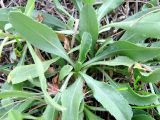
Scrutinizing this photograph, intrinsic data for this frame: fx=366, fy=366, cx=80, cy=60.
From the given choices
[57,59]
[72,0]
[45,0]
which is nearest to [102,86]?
[57,59]

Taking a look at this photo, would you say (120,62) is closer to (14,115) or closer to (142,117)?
(142,117)

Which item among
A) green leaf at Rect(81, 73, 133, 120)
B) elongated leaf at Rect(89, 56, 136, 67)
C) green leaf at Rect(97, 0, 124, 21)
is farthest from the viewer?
green leaf at Rect(97, 0, 124, 21)

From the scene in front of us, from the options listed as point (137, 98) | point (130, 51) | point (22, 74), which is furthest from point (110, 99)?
point (22, 74)

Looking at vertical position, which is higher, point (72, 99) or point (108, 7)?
point (108, 7)

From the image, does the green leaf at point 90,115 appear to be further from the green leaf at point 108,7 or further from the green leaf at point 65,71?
the green leaf at point 108,7

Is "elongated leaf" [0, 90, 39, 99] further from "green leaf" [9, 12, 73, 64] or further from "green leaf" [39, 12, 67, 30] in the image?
"green leaf" [39, 12, 67, 30]

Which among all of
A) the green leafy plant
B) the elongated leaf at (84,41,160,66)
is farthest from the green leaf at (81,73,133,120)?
the elongated leaf at (84,41,160,66)

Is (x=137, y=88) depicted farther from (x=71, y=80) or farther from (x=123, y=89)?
(x=71, y=80)
